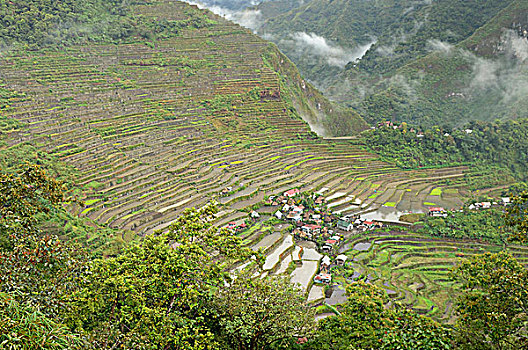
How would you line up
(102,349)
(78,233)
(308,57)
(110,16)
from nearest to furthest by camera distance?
(102,349) < (78,233) < (110,16) < (308,57)

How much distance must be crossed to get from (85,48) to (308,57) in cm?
4957

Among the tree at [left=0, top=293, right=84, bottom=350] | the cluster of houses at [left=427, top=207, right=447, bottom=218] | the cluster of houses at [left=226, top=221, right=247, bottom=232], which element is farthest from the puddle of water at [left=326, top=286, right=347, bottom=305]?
the tree at [left=0, top=293, right=84, bottom=350]

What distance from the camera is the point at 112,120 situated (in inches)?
742

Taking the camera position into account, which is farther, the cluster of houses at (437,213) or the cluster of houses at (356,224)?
the cluster of houses at (437,213)

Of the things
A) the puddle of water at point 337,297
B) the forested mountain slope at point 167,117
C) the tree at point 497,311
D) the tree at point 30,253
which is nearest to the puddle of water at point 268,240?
the forested mountain slope at point 167,117

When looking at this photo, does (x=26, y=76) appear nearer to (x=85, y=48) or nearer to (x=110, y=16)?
(x=85, y=48)

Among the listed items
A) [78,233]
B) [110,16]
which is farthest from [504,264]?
[110,16]

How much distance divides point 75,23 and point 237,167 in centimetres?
1663

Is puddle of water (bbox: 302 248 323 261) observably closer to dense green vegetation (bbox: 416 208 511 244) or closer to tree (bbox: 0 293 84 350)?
dense green vegetation (bbox: 416 208 511 244)

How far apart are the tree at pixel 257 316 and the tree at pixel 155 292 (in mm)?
349

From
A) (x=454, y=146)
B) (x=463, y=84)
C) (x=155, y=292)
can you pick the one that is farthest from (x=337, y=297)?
(x=463, y=84)

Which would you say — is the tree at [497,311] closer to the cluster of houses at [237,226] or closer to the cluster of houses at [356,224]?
the cluster of houses at [237,226]

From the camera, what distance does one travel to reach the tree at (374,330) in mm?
4754

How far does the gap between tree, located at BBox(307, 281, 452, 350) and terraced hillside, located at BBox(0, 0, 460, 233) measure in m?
8.55
